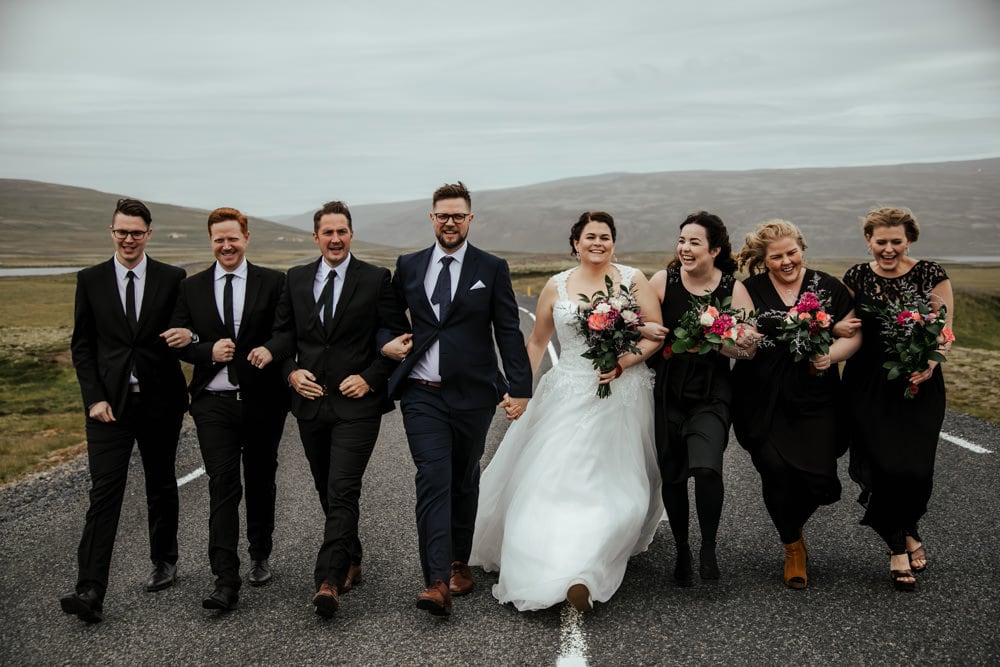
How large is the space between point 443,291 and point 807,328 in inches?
91.9

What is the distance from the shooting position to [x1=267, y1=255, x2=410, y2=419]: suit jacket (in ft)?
16.6

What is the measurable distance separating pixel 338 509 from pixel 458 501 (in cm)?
80

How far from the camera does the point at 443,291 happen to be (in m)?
5.08

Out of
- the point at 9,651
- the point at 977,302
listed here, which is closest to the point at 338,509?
the point at 9,651

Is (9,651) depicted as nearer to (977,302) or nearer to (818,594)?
(818,594)

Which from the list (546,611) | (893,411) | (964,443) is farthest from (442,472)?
(964,443)

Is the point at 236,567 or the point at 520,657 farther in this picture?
the point at 236,567

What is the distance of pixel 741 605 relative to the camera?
4590mm

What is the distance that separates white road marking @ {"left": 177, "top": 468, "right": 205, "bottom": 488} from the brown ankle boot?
552cm

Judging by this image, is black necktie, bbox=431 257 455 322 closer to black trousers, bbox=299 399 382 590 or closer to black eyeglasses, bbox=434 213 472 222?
black eyeglasses, bbox=434 213 472 222

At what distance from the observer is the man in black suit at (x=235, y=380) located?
16.5ft

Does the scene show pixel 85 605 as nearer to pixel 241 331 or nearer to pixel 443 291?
pixel 241 331

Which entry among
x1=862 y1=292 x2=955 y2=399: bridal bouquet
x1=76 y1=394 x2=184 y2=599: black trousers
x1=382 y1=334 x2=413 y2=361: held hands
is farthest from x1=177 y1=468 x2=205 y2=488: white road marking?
x1=862 y1=292 x2=955 y2=399: bridal bouquet

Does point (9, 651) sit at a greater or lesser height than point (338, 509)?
lesser
